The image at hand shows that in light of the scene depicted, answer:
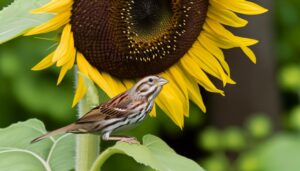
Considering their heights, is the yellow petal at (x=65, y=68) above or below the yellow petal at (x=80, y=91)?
above

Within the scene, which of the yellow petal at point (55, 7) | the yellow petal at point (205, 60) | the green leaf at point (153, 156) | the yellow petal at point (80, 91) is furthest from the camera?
the yellow petal at point (205, 60)

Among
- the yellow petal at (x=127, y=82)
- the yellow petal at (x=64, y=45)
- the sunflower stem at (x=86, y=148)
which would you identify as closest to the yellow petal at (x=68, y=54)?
the yellow petal at (x=64, y=45)

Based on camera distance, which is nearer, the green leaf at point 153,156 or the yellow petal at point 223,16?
the green leaf at point 153,156

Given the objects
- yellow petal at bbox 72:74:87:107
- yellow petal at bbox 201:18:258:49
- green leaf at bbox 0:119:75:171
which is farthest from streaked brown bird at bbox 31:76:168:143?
yellow petal at bbox 201:18:258:49

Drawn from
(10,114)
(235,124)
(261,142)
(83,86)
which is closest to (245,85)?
(235,124)

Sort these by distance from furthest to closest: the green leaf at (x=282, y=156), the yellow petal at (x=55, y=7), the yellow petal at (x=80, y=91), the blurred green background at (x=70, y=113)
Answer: the blurred green background at (x=70, y=113) < the green leaf at (x=282, y=156) < the yellow petal at (x=80, y=91) < the yellow petal at (x=55, y=7)

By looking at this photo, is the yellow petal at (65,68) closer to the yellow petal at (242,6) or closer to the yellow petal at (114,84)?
the yellow petal at (114,84)

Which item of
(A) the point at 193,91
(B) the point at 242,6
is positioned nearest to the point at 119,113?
(A) the point at 193,91
